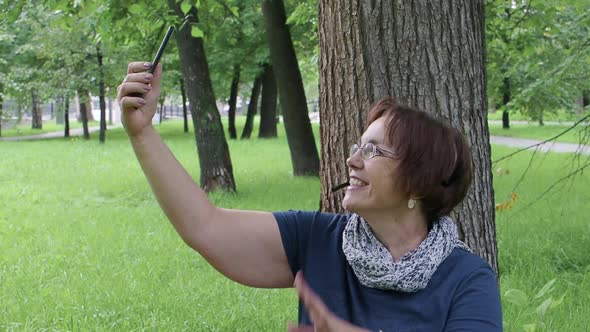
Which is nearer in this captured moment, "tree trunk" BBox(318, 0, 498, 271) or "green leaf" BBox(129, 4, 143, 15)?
"tree trunk" BBox(318, 0, 498, 271)

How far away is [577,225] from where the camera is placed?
28.0 ft

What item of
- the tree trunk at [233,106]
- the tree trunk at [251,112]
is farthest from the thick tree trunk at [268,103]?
the tree trunk at [233,106]

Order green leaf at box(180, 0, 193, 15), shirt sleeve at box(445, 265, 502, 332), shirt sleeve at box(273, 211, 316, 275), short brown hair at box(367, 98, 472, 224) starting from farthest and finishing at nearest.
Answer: green leaf at box(180, 0, 193, 15)
shirt sleeve at box(273, 211, 316, 275)
short brown hair at box(367, 98, 472, 224)
shirt sleeve at box(445, 265, 502, 332)

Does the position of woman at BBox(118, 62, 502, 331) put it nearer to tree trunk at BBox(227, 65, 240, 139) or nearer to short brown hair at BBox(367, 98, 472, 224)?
short brown hair at BBox(367, 98, 472, 224)

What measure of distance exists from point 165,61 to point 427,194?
27.8 m

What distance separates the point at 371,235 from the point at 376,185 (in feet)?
0.49

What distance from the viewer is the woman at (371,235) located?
208 centimetres

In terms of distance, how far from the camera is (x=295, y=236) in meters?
2.31

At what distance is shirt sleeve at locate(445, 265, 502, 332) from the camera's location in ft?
6.59

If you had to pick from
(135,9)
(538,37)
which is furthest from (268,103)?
(135,9)

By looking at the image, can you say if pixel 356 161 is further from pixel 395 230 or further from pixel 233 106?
pixel 233 106

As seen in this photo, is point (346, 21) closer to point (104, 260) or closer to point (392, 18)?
point (392, 18)

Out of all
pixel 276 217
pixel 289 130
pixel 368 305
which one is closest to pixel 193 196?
pixel 276 217

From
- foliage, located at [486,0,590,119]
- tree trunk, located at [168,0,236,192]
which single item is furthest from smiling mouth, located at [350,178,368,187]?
tree trunk, located at [168,0,236,192]
